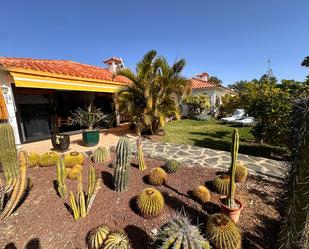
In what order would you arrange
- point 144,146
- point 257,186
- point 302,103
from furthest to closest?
point 144,146, point 257,186, point 302,103

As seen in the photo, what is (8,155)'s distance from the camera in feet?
15.8

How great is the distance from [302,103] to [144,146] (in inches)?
316

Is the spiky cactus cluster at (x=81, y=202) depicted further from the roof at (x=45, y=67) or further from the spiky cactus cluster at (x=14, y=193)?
the roof at (x=45, y=67)

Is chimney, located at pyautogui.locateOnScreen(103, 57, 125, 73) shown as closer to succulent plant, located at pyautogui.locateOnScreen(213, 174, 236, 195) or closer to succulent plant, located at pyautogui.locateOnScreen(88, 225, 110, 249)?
succulent plant, located at pyautogui.locateOnScreen(213, 174, 236, 195)

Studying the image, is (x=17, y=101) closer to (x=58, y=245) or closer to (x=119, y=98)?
(x=119, y=98)

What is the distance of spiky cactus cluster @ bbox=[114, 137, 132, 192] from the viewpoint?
530 centimetres

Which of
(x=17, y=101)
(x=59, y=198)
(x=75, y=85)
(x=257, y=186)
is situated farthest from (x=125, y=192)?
(x=17, y=101)

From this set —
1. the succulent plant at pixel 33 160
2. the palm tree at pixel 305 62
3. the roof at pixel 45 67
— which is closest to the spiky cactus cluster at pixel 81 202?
the succulent plant at pixel 33 160

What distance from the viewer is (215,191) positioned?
5438 mm

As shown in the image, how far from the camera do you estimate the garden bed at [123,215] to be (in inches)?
154

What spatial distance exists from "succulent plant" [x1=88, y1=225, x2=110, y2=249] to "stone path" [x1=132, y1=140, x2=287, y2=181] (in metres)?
4.48

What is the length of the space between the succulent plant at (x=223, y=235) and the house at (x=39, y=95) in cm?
1080

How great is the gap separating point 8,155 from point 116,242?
3.77 meters

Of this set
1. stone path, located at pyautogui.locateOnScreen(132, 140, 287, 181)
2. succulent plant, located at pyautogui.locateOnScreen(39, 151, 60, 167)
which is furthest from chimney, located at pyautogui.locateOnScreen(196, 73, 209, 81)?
succulent plant, located at pyautogui.locateOnScreen(39, 151, 60, 167)
